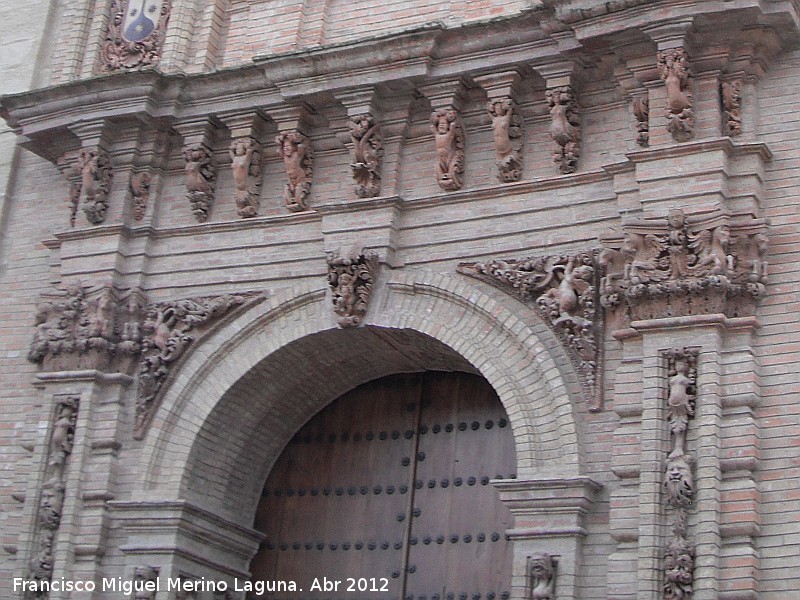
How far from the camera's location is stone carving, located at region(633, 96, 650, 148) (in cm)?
925

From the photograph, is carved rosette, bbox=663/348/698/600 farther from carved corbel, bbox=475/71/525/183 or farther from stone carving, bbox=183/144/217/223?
stone carving, bbox=183/144/217/223

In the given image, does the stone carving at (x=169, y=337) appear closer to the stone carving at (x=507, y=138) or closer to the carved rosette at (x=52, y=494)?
the carved rosette at (x=52, y=494)

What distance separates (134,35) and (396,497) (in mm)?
4188

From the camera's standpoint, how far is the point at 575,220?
370 inches

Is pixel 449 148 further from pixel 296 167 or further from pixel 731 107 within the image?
pixel 731 107

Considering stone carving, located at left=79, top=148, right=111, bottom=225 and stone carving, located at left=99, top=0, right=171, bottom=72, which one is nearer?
stone carving, located at left=79, top=148, right=111, bottom=225

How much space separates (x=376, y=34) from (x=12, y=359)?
3549 millimetres

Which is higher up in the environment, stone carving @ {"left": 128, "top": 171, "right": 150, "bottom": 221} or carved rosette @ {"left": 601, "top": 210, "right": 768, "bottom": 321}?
stone carving @ {"left": 128, "top": 171, "right": 150, "bottom": 221}

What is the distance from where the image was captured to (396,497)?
33.2ft

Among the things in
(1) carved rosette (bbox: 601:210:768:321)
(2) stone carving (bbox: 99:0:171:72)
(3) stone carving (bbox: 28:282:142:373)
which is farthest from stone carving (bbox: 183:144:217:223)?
(1) carved rosette (bbox: 601:210:768:321)

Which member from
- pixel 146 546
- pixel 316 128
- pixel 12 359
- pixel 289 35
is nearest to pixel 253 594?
pixel 146 546

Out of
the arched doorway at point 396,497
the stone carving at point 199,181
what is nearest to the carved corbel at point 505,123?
the arched doorway at point 396,497

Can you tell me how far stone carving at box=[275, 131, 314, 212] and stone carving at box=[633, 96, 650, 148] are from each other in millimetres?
2409

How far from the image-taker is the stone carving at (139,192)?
10914 mm
